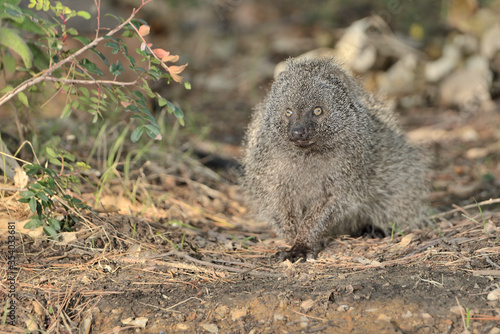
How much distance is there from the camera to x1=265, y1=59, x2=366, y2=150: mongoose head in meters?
3.91

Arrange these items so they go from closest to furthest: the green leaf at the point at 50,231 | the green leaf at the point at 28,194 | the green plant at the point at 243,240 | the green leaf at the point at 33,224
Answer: the green leaf at the point at 28,194, the green leaf at the point at 33,224, the green leaf at the point at 50,231, the green plant at the point at 243,240

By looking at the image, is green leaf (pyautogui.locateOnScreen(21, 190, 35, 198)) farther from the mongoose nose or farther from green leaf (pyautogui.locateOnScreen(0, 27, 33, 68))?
the mongoose nose

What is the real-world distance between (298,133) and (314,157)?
41 centimetres

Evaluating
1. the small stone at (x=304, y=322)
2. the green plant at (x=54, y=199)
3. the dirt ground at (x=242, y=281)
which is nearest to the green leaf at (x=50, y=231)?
the green plant at (x=54, y=199)

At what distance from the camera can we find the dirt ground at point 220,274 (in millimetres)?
2910

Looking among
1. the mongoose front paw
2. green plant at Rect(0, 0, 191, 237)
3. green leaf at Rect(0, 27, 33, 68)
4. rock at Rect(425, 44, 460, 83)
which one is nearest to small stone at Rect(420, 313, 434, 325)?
the mongoose front paw

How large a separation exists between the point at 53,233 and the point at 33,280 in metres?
0.36

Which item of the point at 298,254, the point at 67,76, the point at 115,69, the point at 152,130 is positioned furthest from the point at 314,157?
the point at 67,76

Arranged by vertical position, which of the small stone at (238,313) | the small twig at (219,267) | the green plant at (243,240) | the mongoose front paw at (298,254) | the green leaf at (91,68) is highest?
the green leaf at (91,68)

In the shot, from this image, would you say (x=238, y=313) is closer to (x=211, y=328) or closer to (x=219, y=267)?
(x=211, y=328)

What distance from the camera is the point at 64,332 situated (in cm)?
291

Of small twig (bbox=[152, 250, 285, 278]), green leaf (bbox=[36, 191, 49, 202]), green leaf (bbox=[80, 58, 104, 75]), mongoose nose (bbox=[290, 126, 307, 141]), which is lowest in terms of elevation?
Result: small twig (bbox=[152, 250, 285, 278])

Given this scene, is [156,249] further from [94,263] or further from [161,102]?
[161,102]

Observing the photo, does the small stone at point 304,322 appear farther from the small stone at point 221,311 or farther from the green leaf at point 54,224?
the green leaf at point 54,224
